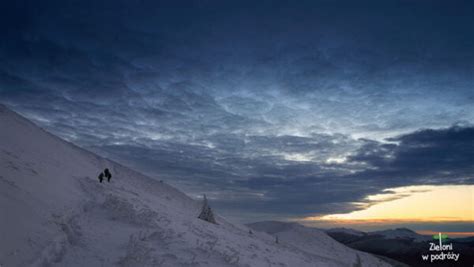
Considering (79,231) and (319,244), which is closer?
(79,231)

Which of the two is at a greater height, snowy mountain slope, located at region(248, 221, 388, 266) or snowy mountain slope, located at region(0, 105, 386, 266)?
snowy mountain slope, located at region(0, 105, 386, 266)

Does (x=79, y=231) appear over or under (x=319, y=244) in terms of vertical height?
over

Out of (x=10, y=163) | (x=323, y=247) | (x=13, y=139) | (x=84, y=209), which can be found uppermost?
(x=13, y=139)

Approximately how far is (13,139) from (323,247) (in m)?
63.8

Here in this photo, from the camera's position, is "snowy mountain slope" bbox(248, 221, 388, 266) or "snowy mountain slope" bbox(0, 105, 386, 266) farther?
"snowy mountain slope" bbox(248, 221, 388, 266)

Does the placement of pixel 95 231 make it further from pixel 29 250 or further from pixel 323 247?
pixel 323 247

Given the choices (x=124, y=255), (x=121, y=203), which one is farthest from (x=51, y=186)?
(x=124, y=255)

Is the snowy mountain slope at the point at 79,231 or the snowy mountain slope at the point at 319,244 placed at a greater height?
the snowy mountain slope at the point at 79,231

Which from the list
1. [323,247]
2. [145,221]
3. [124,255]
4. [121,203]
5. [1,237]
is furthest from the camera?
[323,247]

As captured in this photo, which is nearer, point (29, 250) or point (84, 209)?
point (29, 250)

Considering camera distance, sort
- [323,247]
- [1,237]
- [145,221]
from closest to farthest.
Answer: [1,237] → [145,221] → [323,247]

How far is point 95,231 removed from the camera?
16359 mm

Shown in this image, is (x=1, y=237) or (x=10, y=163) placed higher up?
(x=10, y=163)

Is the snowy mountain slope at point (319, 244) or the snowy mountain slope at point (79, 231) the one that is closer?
the snowy mountain slope at point (79, 231)
